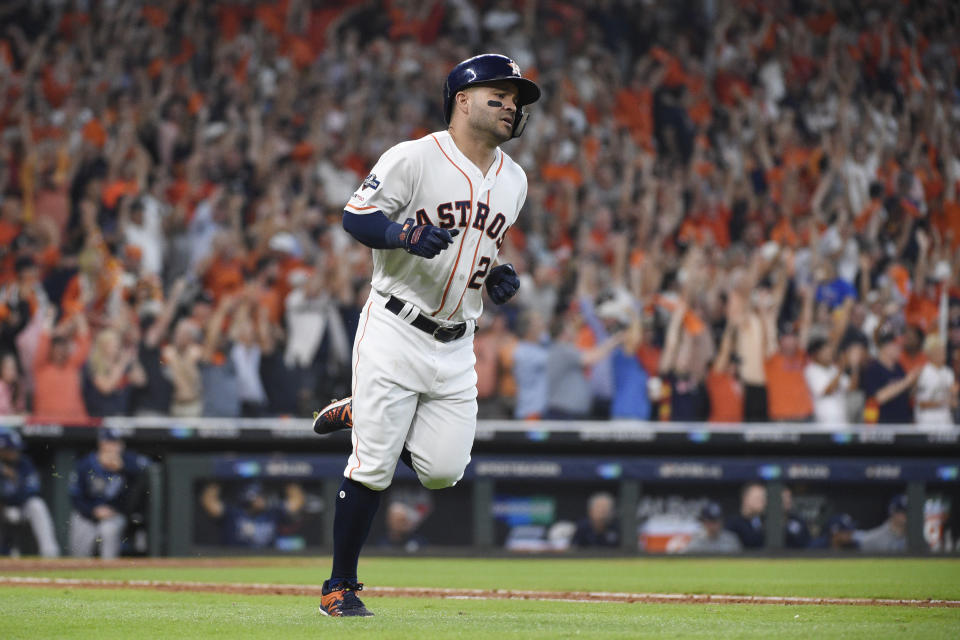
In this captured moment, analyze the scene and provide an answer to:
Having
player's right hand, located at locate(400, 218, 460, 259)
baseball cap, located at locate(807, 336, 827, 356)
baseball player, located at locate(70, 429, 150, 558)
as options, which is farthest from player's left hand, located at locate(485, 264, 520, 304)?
baseball cap, located at locate(807, 336, 827, 356)

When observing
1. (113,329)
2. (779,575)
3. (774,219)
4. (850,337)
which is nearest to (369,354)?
(779,575)

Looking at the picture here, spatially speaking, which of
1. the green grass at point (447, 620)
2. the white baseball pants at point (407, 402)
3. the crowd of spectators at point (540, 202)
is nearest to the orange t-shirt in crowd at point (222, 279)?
the crowd of spectators at point (540, 202)

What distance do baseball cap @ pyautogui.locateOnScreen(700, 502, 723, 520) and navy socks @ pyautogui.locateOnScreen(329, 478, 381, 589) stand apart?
6.98 m

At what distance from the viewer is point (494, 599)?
597 centimetres

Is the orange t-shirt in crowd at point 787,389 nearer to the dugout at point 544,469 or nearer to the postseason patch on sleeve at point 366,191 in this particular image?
the dugout at point 544,469

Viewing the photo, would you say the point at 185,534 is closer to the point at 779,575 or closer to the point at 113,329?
the point at 113,329

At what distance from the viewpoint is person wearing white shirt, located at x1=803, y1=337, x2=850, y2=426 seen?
11711mm

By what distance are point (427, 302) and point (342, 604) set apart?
3.60 ft

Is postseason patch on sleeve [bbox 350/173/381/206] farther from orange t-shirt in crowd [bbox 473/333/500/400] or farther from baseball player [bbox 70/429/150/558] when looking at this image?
orange t-shirt in crowd [bbox 473/333/500/400]

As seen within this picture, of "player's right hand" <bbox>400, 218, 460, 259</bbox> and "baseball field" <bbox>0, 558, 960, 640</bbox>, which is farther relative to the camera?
"player's right hand" <bbox>400, 218, 460, 259</bbox>

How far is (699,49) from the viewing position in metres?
16.4

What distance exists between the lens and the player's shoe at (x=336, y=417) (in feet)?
16.5

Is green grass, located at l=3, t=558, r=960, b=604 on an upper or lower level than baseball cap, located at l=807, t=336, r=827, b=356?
lower

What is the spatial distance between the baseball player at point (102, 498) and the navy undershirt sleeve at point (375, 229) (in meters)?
6.30
